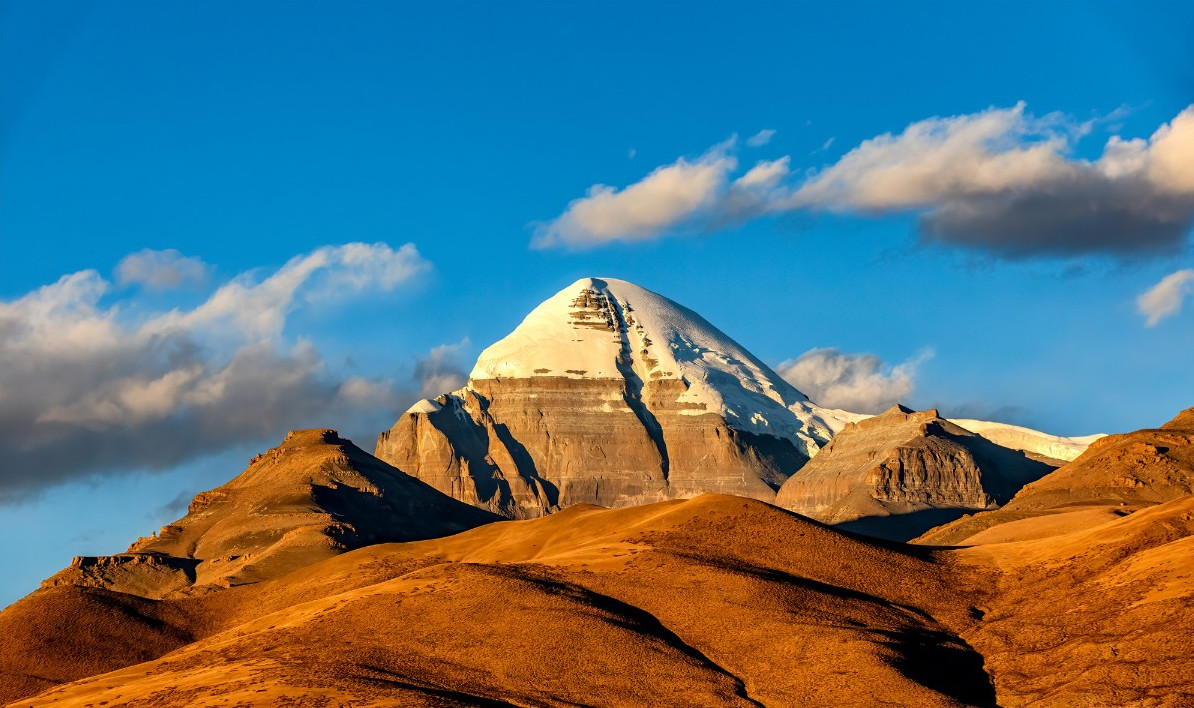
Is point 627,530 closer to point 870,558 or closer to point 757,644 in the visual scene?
point 870,558

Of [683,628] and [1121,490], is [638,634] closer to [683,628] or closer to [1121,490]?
[683,628]

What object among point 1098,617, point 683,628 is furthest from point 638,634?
point 1098,617

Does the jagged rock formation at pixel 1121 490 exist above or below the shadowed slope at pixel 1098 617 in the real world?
above

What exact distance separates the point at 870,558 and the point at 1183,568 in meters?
22.4

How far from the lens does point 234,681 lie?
78.9 m

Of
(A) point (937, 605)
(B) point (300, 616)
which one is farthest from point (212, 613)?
(A) point (937, 605)

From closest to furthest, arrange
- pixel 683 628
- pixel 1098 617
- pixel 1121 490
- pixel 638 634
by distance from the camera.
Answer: pixel 1098 617, pixel 638 634, pixel 683 628, pixel 1121 490

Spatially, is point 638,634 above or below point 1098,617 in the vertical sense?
above

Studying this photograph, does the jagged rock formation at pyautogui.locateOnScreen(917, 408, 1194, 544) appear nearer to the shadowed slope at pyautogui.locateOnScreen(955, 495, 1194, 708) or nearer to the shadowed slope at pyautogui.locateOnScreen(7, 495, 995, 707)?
the shadowed slope at pyautogui.locateOnScreen(955, 495, 1194, 708)

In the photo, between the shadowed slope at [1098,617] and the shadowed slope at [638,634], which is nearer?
the shadowed slope at [1098,617]

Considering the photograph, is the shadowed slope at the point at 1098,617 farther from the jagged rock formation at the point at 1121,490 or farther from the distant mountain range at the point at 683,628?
the jagged rock formation at the point at 1121,490

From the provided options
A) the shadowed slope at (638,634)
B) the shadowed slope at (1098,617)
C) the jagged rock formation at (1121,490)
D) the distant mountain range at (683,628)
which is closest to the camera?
the shadowed slope at (1098,617)

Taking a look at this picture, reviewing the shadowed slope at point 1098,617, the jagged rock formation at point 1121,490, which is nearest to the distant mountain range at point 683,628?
the shadowed slope at point 1098,617

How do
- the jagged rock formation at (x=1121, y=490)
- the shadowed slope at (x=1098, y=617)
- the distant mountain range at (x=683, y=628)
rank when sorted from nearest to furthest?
the shadowed slope at (x=1098, y=617) < the distant mountain range at (x=683, y=628) < the jagged rock formation at (x=1121, y=490)
